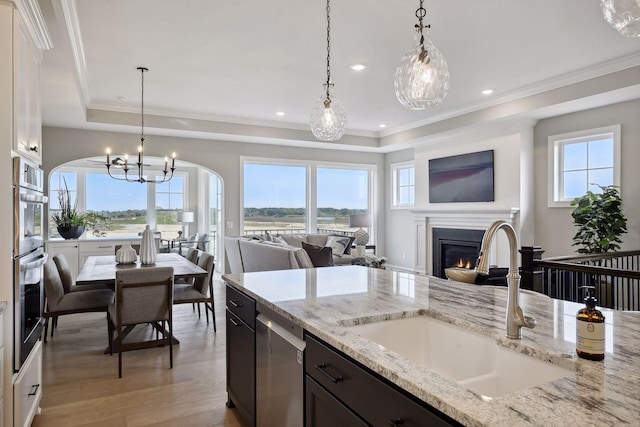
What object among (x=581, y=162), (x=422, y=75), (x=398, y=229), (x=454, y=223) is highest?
(x=422, y=75)

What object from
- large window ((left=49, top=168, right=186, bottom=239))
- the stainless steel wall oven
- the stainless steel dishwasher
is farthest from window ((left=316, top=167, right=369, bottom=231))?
the stainless steel dishwasher

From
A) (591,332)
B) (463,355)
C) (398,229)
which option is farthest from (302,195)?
(591,332)

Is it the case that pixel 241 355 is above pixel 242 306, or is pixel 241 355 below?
below

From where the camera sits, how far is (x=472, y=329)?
1529 mm

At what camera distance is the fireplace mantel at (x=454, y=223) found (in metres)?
6.10

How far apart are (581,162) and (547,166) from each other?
0.44m

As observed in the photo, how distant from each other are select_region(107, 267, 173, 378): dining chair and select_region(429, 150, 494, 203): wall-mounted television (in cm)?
496

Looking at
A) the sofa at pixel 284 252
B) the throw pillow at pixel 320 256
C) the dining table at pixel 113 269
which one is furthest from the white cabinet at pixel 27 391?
the throw pillow at pixel 320 256

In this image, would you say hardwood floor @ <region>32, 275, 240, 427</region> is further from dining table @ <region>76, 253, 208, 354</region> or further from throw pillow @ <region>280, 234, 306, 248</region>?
throw pillow @ <region>280, 234, 306, 248</region>

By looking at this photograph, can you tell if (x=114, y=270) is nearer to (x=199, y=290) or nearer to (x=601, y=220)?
(x=199, y=290)

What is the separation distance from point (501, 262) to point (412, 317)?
4.99 m

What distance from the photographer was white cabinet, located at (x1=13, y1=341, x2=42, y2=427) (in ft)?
6.81

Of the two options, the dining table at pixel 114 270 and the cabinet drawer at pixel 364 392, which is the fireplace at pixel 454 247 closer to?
the dining table at pixel 114 270

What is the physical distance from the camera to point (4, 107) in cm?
197
